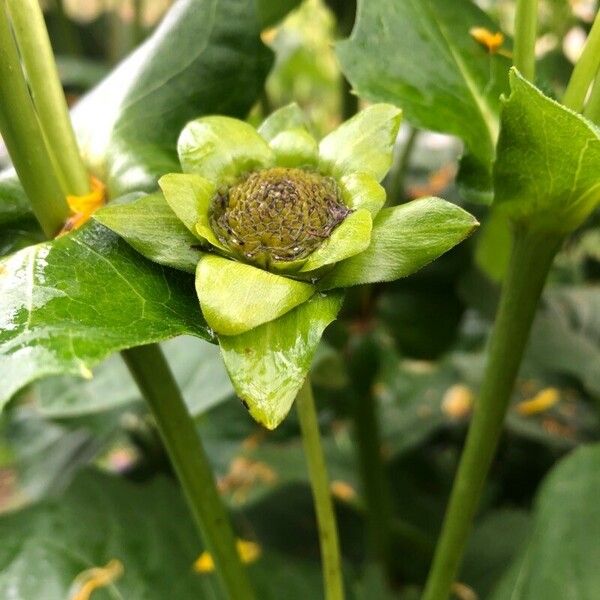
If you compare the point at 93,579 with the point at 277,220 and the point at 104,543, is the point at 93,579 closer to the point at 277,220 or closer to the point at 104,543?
the point at 104,543

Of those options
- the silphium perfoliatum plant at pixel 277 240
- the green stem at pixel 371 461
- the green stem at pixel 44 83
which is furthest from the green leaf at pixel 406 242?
the green stem at pixel 371 461

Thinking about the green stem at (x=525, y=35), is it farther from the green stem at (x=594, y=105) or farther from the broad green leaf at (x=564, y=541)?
the broad green leaf at (x=564, y=541)

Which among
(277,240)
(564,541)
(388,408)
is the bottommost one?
(388,408)

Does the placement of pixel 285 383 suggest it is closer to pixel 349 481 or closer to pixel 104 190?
pixel 104 190

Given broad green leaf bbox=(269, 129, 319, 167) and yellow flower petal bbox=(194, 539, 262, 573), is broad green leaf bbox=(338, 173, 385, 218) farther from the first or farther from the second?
yellow flower petal bbox=(194, 539, 262, 573)

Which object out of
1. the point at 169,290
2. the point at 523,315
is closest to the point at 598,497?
the point at 523,315

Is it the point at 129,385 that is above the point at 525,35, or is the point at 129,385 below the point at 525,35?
below

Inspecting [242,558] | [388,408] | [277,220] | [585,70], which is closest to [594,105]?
Result: [585,70]
